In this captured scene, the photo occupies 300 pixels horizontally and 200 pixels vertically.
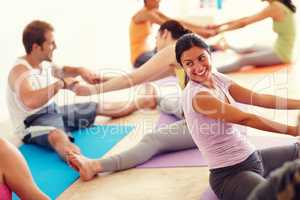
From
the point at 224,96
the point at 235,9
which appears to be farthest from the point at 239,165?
the point at 235,9

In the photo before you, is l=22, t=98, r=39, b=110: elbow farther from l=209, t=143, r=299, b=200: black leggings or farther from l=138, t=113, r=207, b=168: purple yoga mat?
l=209, t=143, r=299, b=200: black leggings

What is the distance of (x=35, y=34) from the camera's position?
10.3ft

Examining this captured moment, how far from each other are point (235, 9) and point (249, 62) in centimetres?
183

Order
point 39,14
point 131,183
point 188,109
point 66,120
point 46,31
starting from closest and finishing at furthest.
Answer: point 188,109, point 131,183, point 46,31, point 66,120, point 39,14

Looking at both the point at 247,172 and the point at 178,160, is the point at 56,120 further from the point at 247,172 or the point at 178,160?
the point at 247,172

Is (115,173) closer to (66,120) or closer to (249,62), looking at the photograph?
(66,120)

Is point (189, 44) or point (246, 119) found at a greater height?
point (189, 44)

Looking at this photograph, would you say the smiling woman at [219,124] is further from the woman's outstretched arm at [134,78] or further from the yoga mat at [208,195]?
the woman's outstretched arm at [134,78]

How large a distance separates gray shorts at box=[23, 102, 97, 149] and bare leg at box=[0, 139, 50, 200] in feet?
3.95

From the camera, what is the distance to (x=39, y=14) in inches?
173

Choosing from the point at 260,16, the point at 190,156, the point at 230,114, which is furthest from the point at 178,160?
the point at 260,16

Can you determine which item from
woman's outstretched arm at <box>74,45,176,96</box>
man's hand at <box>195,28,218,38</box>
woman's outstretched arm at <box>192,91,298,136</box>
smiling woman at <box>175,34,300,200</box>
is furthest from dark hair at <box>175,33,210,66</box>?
man's hand at <box>195,28,218,38</box>

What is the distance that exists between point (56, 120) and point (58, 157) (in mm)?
305

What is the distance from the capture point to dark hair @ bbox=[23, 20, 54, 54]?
3.13 metres
